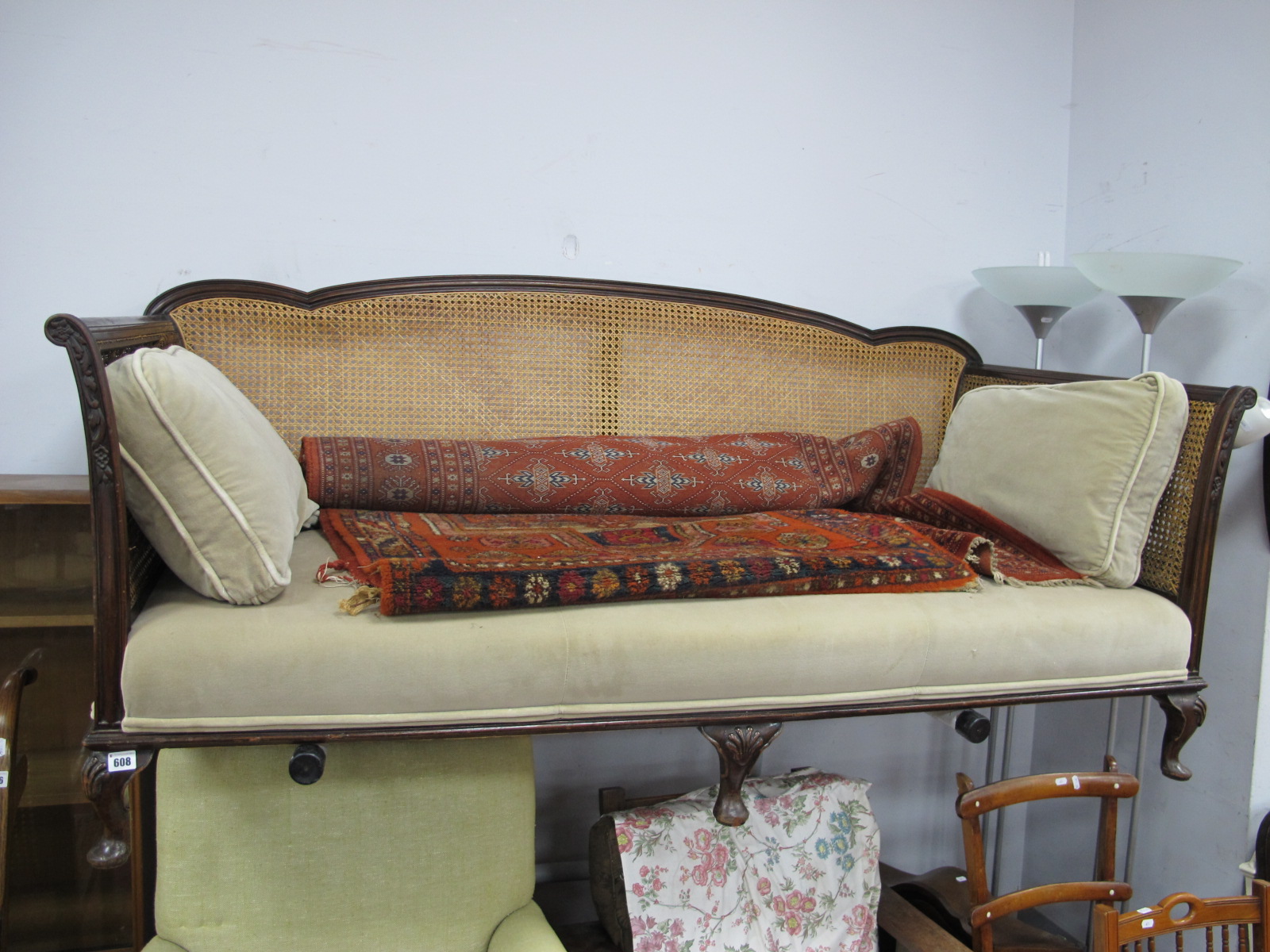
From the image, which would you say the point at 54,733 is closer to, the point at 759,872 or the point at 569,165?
the point at 759,872

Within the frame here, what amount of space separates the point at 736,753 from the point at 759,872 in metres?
0.52

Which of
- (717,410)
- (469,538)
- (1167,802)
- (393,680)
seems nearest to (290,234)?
(469,538)

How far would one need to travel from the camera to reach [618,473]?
185 cm

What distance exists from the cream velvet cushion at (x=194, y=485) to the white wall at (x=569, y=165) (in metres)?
0.77

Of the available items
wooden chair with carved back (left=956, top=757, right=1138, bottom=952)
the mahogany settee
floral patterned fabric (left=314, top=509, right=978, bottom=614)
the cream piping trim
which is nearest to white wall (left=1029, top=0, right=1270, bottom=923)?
the mahogany settee

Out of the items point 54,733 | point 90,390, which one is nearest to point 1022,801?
point 90,390

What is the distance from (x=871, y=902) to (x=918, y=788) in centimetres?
71

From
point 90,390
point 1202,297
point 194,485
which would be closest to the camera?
point 90,390

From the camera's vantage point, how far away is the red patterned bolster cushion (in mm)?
1747

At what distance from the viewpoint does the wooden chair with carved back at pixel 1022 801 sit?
153cm

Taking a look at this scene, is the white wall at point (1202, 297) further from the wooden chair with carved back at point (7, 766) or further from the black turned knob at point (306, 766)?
the wooden chair with carved back at point (7, 766)

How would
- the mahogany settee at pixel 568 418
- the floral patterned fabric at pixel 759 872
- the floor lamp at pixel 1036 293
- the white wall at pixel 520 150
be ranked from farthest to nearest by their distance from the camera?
the floor lamp at pixel 1036 293
the white wall at pixel 520 150
the floral patterned fabric at pixel 759 872
the mahogany settee at pixel 568 418

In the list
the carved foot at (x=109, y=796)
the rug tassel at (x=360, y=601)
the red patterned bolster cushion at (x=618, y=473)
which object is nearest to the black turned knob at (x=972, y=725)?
the red patterned bolster cushion at (x=618, y=473)

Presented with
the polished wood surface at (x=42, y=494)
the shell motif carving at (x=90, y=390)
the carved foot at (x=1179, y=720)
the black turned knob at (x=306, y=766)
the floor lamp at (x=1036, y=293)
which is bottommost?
the carved foot at (x=1179, y=720)
